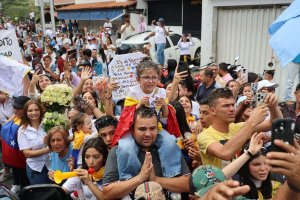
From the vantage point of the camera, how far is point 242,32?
1149 cm

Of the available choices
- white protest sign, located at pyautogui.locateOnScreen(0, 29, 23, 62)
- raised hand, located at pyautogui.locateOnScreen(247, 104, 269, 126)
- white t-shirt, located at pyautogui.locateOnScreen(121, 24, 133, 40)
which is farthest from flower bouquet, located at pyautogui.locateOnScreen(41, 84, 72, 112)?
white t-shirt, located at pyautogui.locateOnScreen(121, 24, 133, 40)

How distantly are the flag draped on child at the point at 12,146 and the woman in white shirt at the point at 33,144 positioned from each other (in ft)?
0.86

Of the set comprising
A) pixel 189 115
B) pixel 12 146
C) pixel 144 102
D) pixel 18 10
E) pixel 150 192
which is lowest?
pixel 12 146

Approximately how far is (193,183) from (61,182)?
1.84 metres

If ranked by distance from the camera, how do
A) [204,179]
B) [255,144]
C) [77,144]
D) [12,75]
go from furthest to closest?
[12,75] → [77,144] → [255,144] → [204,179]

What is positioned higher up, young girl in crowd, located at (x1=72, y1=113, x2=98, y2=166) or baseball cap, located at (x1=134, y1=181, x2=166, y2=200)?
baseball cap, located at (x1=134, y1=181, x2=166, y2=200)

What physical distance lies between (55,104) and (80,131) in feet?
2.02

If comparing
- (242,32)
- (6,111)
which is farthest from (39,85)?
(242,32)

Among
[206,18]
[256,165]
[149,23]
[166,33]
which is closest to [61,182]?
[256,165]

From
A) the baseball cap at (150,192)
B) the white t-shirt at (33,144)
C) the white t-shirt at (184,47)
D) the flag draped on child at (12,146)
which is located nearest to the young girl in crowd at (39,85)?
the flag draped on child at (12,146)

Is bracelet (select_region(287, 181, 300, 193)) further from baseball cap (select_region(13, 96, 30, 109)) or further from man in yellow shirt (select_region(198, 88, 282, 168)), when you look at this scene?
baseball cap (select_region(13, 96, 30, 109))

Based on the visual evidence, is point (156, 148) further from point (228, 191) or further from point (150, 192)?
point (228, 191)

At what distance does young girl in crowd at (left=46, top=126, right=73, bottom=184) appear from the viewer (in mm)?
4070

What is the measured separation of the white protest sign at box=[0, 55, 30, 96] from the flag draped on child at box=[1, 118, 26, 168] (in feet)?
2.59
